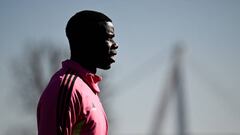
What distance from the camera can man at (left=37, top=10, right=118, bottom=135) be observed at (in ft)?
8.79

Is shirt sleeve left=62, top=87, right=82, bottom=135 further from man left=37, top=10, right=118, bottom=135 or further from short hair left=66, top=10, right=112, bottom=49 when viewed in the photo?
short hair left=66, top=10, right=112, bottom=49

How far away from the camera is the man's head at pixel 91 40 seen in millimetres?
2836

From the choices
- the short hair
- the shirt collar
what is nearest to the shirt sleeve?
the shirt collar

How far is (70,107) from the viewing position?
2.69 meters

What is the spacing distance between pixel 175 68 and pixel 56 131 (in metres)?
16.9

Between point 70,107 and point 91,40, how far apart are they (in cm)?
28

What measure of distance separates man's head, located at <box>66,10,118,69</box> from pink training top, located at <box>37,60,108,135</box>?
44 millimetres

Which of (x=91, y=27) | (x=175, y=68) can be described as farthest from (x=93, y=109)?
(x=175, y=68)

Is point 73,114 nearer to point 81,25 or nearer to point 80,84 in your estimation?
point 80,84

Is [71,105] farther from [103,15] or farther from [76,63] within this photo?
[103,15]

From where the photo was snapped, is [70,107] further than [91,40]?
No

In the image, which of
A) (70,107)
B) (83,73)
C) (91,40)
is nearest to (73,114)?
(70,107)

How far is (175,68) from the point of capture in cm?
1945

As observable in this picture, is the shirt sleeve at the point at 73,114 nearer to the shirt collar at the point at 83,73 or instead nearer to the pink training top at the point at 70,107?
the pink training top at the point at 70,107
